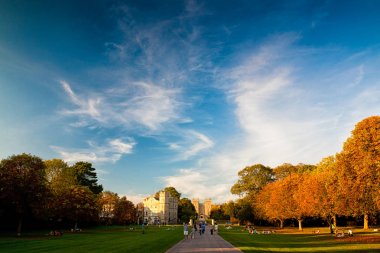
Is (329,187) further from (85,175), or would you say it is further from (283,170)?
(85,175)

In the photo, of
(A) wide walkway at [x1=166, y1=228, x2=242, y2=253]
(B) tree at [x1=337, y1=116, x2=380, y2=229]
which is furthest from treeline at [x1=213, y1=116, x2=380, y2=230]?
(A) wide walkway at [x1=166, y1=228, x2=242, y2=253]

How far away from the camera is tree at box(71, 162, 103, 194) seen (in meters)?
115

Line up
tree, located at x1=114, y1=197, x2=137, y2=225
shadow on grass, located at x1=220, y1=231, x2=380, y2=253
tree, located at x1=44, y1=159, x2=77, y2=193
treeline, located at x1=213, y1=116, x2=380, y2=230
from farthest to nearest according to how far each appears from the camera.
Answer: tree, located at x1=114, y1=197, x2=137, y2=225, tree, located at x1=44, y1=159, x2=77, y2=193, treeline, located at x1=213, y1=116, x2=380, y2=230, shadow on grass, located at x1=220, y1=231, x2=380, y2=253

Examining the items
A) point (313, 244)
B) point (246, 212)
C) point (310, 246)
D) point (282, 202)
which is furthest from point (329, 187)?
point (246, 212)

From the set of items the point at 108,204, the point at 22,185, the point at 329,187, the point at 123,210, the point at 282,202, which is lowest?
the point at 123,210

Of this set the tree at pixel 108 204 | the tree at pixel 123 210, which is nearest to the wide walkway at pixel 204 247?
the tree at pixel 108 204

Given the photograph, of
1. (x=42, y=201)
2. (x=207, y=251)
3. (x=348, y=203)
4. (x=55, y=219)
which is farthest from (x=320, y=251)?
(x=55, y=219)

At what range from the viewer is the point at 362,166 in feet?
129

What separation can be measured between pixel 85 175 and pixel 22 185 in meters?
60.2

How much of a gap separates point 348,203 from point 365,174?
331 inches

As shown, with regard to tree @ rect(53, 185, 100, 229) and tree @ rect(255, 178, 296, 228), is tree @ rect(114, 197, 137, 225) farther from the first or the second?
tree @ rect(255, 178, 296, 228)

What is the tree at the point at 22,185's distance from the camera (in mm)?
58406

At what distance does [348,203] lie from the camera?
149 ft

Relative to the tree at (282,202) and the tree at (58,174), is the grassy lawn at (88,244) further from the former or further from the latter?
→ the tree at (58,174)
